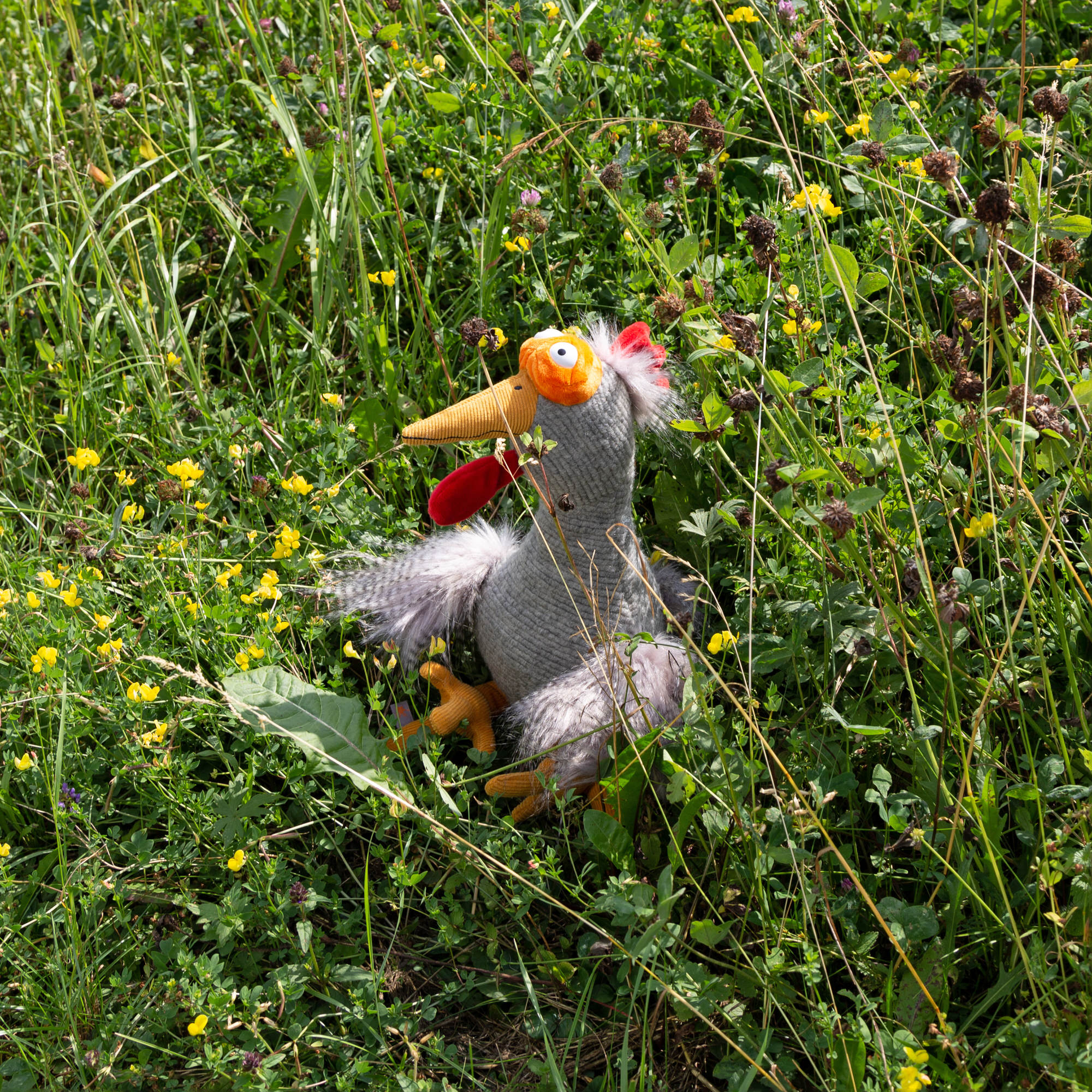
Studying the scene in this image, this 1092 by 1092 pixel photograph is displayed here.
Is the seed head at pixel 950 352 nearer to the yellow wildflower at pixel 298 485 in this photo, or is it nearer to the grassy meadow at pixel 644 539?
the grassy meadow at pixel 644 539

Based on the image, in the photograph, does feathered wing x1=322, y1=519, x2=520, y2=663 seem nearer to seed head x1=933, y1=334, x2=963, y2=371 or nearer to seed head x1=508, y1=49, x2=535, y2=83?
seed head x1=933, y1=334, x2=963, y2=371

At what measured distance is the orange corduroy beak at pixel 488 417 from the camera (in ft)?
6.31

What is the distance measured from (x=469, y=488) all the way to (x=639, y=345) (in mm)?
423

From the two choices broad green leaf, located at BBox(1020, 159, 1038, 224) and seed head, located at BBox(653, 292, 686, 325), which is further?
seed head, located at BBox(653, 292, 686, 325)

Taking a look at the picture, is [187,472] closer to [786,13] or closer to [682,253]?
[682,253]

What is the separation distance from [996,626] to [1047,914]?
0.67 m

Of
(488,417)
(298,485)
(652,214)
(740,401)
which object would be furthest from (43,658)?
(652,214)

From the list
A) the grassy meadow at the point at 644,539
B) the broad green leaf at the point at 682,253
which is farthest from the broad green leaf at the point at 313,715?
the broad green leaf at the point at 682,253

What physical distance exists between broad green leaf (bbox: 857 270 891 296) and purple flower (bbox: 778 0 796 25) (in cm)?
108

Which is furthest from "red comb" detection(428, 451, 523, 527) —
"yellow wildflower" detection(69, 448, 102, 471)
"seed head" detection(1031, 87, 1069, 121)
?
"seed head" detection(1031, 87, 1069, 121)

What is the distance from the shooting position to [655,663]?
77.2 inches

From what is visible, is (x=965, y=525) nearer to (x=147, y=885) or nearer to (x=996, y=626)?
(x=996, y=626)

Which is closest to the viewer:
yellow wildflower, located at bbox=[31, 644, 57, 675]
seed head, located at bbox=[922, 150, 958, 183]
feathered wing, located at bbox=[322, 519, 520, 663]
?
seed head, located at bbox=[922, 150, 958, 183]

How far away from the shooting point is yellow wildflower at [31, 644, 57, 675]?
1.94 m
